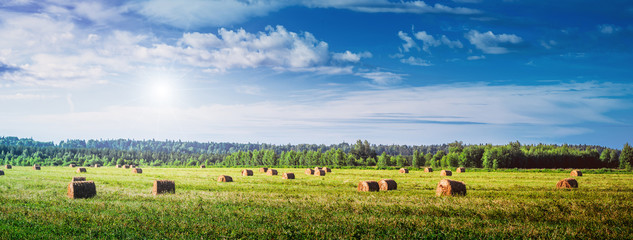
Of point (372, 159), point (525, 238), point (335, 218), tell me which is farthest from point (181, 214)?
point (372, 159)

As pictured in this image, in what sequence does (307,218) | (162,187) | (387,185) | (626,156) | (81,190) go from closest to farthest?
(307,218) < (81,190) < (162,187) < (387,185) < (626,156)

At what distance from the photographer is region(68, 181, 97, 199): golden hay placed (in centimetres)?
2498

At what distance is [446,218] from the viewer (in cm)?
1736

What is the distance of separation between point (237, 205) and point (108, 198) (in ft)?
27.8

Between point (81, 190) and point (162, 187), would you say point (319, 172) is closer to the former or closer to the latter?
point (162, 187)

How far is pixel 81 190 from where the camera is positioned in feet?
83.1

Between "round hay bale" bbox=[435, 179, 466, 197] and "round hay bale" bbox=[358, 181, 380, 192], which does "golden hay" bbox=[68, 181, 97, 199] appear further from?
"round hay bale" bbox=[435, 179, 466, 197]

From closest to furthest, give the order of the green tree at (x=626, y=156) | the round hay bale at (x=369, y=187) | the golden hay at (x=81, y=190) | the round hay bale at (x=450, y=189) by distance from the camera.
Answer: the golden hay at (x=81, y=190)
the round hay bale at (x=450, y=189)
the round hay bale at (x=369, y=187)
the green tree at (x=626, y=156)

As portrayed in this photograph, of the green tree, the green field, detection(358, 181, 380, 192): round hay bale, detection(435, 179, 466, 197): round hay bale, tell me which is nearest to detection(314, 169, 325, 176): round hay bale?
detection(358, 181, 380, 192): round hay bale

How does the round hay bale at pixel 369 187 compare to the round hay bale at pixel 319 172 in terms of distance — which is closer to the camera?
the round hay bale at pixel 369 187

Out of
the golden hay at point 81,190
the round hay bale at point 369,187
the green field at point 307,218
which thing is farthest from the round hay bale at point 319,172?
the golden hay at point 81,190

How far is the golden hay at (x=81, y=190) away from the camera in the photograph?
2498 centimetres

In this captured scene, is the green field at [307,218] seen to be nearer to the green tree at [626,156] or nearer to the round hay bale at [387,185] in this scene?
the round hay bale at [387,185]

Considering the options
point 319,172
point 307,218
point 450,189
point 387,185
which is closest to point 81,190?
point 307,218
